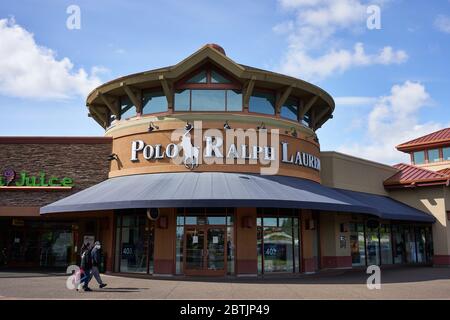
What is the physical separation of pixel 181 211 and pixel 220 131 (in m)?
3.92

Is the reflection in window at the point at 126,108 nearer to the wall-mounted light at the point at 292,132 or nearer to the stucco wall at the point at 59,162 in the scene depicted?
the stucco wall at the point at 59,162

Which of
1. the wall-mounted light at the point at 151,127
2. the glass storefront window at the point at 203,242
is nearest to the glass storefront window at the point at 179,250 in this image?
the glass storefront window at the point at 203,242

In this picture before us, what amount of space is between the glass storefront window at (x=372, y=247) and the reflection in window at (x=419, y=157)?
53.0 ft

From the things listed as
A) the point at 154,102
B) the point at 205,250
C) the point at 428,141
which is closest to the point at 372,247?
the point at 205,250

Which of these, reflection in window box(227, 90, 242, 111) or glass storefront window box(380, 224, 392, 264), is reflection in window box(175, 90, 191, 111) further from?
glass storefront window box(380, 224, 392, 264)

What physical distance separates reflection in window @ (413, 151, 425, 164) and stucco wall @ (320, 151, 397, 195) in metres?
12.7

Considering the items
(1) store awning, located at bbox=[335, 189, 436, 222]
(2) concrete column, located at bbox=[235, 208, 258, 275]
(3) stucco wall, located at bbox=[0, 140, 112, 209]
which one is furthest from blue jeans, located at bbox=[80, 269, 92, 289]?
(1) store awning, located at bbox=[335, 189, 436, 222]

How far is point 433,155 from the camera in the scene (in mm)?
40188

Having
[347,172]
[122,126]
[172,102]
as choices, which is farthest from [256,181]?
[347,172]

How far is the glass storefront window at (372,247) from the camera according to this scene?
1059 inches

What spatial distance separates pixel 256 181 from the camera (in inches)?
770

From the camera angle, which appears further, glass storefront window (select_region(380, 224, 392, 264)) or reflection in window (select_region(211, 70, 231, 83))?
glass storefront window (select_region(380, 224, 392, 264))

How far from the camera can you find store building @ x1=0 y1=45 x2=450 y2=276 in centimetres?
1891
